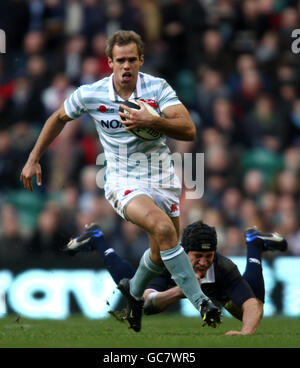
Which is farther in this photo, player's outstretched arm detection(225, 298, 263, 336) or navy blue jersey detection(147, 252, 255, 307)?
navy blue jersey detection(147, 252, 255, 307)

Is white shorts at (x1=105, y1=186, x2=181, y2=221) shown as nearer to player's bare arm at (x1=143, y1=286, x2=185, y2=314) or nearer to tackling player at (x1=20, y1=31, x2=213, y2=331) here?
tackling player at (x1=20, y1=31, x2=213, y2=331)

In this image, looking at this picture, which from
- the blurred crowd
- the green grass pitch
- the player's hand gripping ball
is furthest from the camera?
the blurred crowd

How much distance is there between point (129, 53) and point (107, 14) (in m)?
7.02

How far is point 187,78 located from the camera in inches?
579

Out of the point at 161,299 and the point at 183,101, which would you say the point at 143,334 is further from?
the point at 183,101

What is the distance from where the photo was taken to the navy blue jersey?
27.4ft

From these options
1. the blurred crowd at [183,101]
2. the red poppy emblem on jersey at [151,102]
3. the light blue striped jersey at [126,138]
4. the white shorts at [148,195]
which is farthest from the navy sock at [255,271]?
the blurred crowd at [183,101]

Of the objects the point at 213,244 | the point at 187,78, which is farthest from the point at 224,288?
the point at 187,78

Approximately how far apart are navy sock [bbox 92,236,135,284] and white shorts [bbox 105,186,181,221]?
108cm

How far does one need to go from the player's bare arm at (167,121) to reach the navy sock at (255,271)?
164 cm

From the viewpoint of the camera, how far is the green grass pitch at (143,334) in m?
7.13

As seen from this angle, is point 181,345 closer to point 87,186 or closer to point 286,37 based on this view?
point 87,186

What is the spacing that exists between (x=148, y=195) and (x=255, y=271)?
1460mm

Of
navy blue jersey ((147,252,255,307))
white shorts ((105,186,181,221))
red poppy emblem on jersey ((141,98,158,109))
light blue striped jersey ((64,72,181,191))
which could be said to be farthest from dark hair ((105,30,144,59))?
navy blue jersey ((147,252,255,307))
